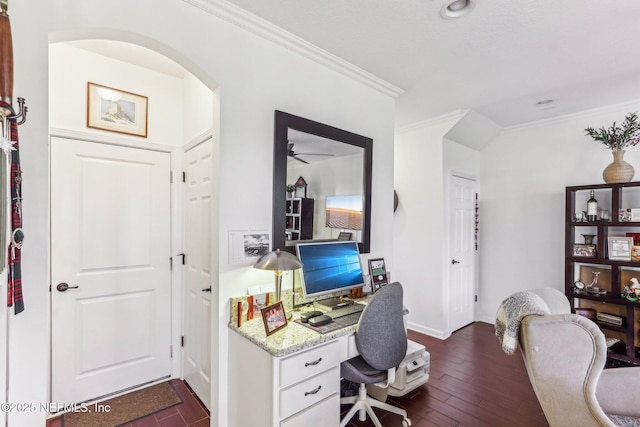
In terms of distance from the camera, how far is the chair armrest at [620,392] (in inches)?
60.5

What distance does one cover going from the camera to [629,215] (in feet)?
→ 9.80

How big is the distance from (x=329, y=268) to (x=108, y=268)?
1702 millimetres

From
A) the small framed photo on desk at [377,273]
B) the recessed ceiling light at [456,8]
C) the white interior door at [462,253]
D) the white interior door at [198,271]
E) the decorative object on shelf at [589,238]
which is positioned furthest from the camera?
the white interior door at [462,253]

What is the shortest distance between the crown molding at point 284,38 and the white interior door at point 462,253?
2.00 m

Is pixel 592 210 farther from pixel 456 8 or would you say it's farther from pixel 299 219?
pixel 299 219

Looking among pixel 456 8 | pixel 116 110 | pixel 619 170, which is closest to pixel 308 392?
pixel 456 8

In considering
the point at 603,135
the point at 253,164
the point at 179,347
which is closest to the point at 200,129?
the point at 253,164

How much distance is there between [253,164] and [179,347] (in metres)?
1.82

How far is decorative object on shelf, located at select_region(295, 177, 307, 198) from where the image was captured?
2.13 metres

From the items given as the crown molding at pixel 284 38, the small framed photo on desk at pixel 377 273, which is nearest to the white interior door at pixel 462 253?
the small framed photo on desk at pixel 377 273

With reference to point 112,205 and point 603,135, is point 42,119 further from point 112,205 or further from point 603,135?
point 603,135

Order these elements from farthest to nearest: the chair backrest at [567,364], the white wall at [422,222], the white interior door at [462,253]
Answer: the white interior door at [462,253], the white wall at [422,222], the chair backrest at [567,364]

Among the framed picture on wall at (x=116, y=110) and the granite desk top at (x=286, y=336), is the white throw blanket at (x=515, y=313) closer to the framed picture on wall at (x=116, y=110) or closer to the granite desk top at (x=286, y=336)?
the granite desk top at (x=286, y=336)

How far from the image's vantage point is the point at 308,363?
Answer: 5.23 feet
